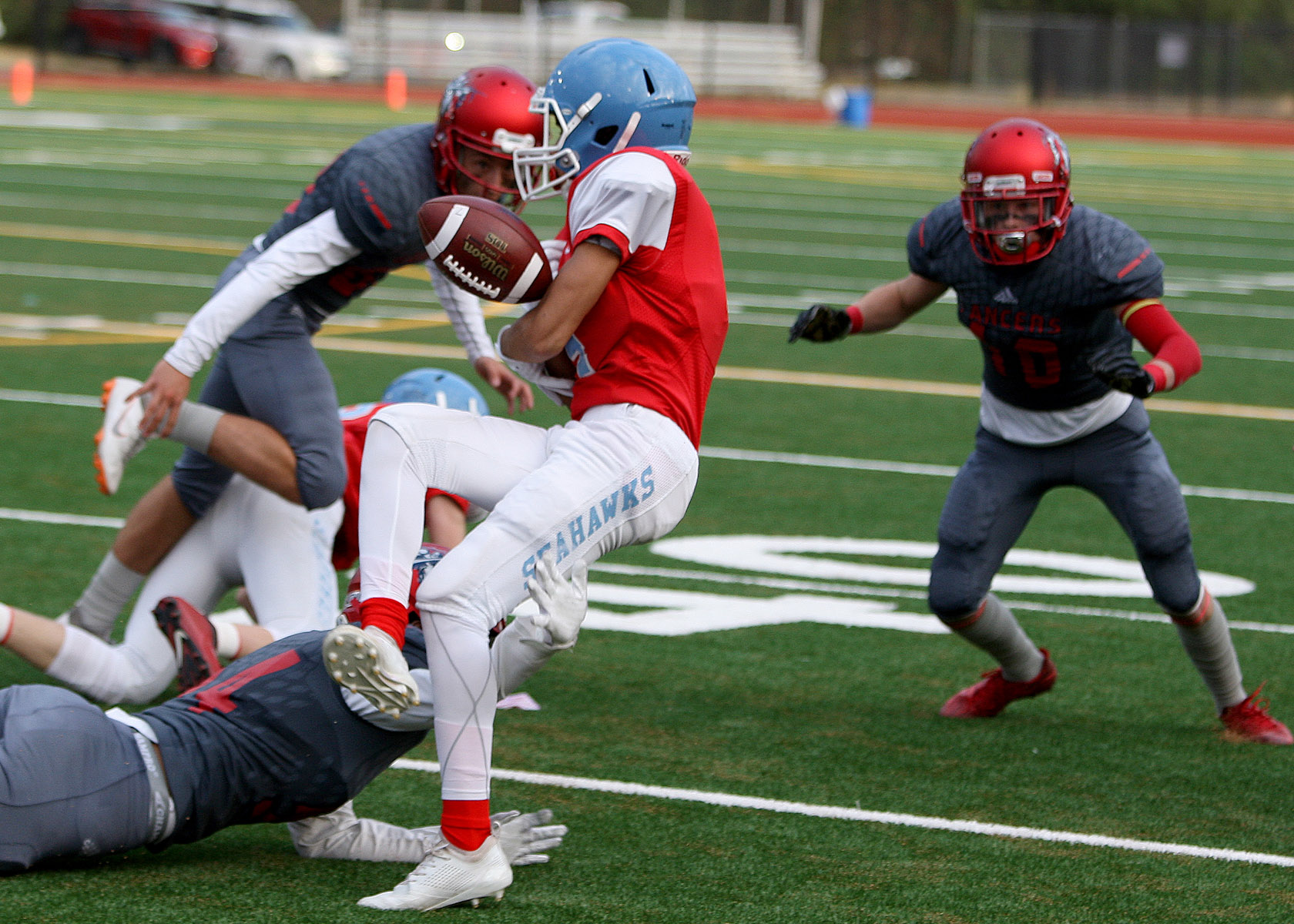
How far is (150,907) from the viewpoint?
3385 millimetres

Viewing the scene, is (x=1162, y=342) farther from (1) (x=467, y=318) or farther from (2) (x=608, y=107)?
(1) (x=467, y=318)

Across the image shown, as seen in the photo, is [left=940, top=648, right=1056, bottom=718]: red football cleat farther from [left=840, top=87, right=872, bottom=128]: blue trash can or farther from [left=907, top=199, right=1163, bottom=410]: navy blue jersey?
[left=840, top=87, right=872, bottom=128]: blue trash can

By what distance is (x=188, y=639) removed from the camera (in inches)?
174

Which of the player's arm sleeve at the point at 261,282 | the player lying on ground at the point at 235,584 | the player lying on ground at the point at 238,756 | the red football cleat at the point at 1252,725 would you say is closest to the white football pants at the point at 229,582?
the player lying on ground at the point at 235,584

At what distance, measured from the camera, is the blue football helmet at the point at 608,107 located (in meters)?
3.91

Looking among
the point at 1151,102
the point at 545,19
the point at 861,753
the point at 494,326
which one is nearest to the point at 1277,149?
the point at 1151,102

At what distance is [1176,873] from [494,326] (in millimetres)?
7937

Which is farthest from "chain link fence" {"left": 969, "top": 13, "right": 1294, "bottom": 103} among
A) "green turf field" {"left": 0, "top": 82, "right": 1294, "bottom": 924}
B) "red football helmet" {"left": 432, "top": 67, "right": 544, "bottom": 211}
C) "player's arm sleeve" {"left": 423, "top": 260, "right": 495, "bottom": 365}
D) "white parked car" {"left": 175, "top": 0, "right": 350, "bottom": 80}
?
"red football helmet" {"left": 432, "top": 67, "right": 544, "bottom": 211}

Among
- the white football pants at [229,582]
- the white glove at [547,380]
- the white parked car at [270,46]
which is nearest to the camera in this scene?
the white glove at [547,380]

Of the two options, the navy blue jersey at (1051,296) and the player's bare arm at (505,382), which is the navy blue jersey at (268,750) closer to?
the player's bare arm at (505,382)

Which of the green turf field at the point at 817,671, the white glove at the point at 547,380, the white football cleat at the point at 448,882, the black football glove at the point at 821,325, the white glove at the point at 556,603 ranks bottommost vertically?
the green turf field at the point at 817,671

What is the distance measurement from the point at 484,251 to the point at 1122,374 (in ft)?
5.18

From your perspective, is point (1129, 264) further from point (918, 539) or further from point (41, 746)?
point (41, 746)

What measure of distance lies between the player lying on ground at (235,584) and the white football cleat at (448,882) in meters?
1.11
